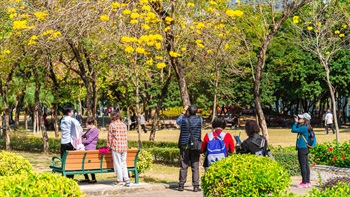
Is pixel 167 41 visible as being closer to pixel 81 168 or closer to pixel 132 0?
pixel 132 0

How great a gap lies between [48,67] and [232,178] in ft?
54.6

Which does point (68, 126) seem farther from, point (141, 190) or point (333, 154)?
point (333, 154)

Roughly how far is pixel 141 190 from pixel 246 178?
15.0 ft

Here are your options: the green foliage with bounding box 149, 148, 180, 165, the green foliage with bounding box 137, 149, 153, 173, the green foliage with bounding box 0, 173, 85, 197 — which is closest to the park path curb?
the green foliage with bounding box 137, 149, 153, 173

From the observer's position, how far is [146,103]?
171ft

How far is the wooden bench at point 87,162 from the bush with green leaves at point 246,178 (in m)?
4.34

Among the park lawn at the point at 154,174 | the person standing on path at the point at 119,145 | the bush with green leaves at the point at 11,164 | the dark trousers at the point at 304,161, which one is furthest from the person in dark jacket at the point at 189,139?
the bush with green leaves at the point at 11,164

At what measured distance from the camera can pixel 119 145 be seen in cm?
1235

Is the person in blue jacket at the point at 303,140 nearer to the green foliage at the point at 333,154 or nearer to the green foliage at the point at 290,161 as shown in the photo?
the green foliage at the point at 333,154

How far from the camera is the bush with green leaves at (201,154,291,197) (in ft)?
26.6

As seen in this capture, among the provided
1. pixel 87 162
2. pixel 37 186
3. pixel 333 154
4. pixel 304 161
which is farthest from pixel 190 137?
pixel 37 186

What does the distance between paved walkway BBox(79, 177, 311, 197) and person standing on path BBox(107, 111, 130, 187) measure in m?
0.26

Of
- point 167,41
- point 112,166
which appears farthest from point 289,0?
point 112,166

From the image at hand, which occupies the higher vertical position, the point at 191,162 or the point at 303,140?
the point at 303,140
